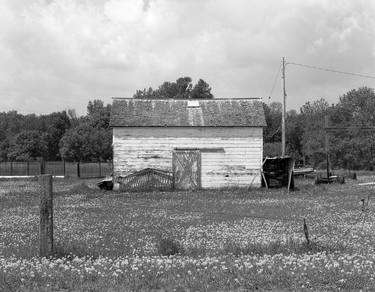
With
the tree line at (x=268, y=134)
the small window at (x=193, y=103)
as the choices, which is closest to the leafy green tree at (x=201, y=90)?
the tree line at (x=268, y=134)

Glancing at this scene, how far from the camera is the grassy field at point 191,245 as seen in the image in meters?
7.16

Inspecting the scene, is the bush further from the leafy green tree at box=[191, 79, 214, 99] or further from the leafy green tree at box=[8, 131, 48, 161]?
the leafy green tree at box=[8, 131, 48, 161]

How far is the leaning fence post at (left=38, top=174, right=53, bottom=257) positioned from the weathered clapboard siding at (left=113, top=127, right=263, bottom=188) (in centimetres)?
2605

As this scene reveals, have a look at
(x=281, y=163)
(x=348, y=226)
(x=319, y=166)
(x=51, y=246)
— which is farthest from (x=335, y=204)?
(x=319, y=166)

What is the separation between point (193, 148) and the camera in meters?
36.3

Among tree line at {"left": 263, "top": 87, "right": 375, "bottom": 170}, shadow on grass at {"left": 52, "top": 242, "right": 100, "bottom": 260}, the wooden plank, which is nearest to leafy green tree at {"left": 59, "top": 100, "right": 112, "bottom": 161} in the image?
tree line at {"left": 263, "top": 87, "right": 375, "bottom": 170}

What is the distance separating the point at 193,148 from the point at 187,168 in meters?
1.41

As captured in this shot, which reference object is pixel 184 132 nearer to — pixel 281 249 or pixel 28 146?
pixel 281 249

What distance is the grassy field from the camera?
7.16 metres

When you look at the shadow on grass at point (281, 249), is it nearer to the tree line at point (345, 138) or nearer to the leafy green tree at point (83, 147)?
the tree line at point (345, 138)

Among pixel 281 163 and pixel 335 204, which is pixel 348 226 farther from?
pixel 281 163

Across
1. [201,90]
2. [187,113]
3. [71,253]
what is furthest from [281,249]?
[201,90]

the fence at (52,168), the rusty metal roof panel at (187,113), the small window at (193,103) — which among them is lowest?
the fence at (52,168)

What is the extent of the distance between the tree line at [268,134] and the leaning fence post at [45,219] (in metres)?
79.8
